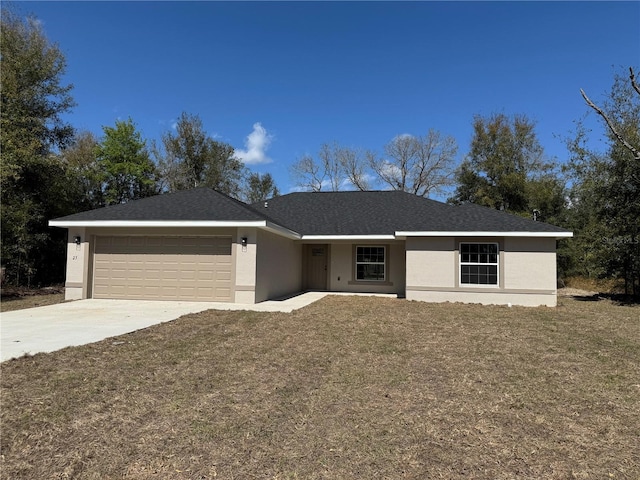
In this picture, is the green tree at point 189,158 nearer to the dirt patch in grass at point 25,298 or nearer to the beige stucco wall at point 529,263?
the dirt patch in grass at point 25,298

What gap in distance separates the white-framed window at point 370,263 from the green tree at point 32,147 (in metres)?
13.0

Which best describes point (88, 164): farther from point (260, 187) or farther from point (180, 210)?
point (180, 210)

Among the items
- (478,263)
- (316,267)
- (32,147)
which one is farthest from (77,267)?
(478,263)

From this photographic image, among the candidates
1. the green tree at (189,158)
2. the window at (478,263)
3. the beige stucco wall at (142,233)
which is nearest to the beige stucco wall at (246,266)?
the beige stucco wall at (142,233)

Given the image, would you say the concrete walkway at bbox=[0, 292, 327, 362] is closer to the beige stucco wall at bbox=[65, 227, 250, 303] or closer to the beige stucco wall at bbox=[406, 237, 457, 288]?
the beige stucco wall at bbox=[65, 227, 250, 303]

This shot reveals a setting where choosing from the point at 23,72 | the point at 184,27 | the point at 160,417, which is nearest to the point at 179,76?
the point at 184,27

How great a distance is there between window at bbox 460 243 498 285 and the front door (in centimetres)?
574

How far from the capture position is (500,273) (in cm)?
1293

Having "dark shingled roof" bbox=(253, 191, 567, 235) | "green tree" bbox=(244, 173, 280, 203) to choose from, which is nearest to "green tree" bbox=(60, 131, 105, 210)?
"green tree" bbox=(244, 173, 280, 203)

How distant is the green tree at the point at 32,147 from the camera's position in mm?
15812

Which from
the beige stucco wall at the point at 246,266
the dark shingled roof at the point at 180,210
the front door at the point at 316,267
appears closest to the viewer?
the beige stucco wall at the point at 246,266

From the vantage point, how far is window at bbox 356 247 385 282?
16.3 m

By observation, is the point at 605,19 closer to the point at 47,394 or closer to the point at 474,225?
the point at 474,225

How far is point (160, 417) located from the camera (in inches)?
146
